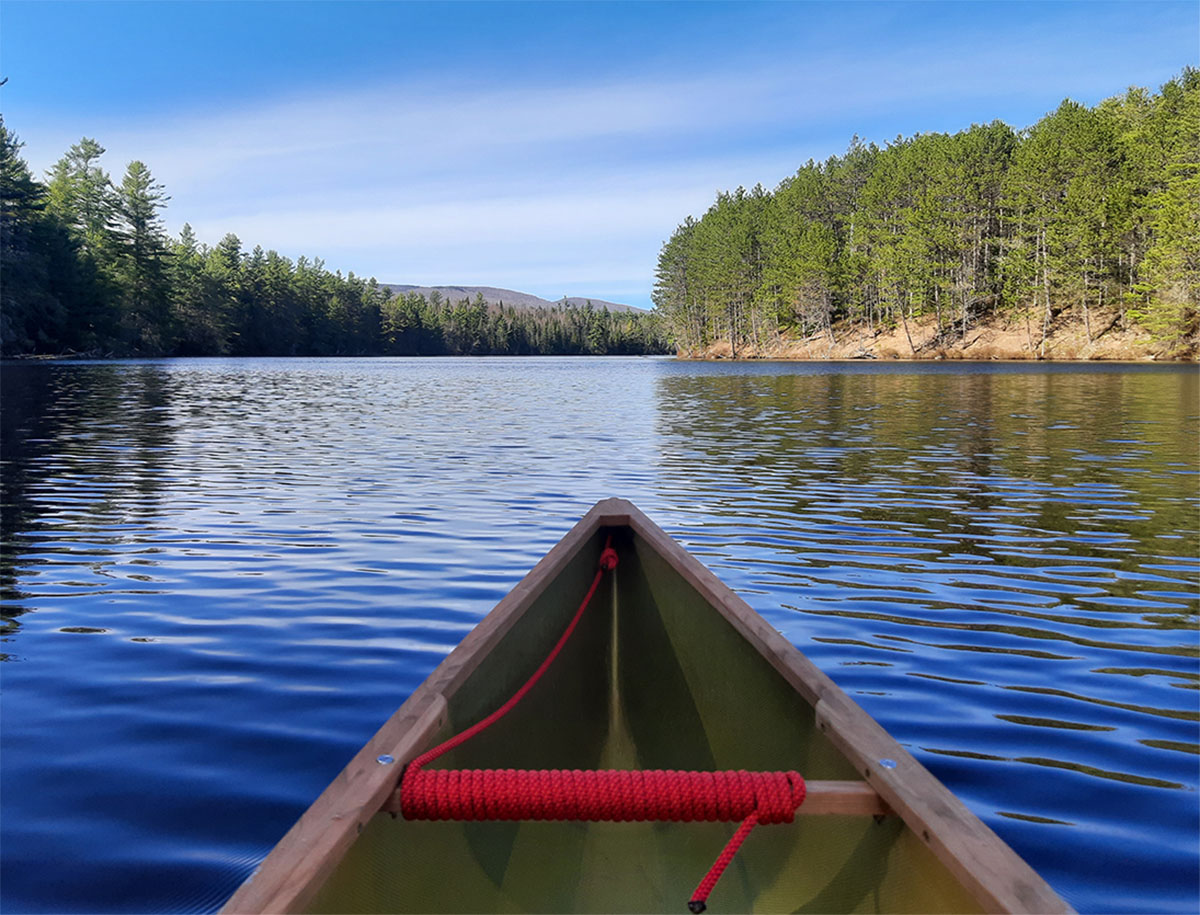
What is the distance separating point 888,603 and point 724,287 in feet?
309

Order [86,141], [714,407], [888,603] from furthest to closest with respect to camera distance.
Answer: [86,141] < [714,407] < [888,603]

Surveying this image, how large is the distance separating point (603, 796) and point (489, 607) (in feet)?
15.4

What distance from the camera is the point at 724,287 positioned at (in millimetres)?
97688

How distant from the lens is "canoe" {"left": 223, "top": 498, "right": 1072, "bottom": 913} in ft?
6.70

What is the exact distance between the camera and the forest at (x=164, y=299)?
6538 centimetres

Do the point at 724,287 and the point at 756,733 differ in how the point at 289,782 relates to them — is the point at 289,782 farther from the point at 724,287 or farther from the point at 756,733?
the point at 724,287

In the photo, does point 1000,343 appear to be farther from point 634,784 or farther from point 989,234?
point 634,784

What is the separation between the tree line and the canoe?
55481 mm

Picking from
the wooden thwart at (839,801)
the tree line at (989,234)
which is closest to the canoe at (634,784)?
the wooden thwart at (839,801)

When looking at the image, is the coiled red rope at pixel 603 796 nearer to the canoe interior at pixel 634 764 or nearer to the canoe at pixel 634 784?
the canoe at pixel 634 784

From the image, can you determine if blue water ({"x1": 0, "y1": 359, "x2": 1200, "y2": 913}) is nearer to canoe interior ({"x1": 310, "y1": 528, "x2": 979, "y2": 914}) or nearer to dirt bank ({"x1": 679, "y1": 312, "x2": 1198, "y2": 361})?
canoe interior ({"x1": 310, "y1": 528, "x2": 979, "y2": 914})

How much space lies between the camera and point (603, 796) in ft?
7.33

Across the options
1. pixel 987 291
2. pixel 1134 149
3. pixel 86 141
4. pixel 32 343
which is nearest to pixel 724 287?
pixel 987 291

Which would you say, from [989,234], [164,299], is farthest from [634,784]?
[164,299]
